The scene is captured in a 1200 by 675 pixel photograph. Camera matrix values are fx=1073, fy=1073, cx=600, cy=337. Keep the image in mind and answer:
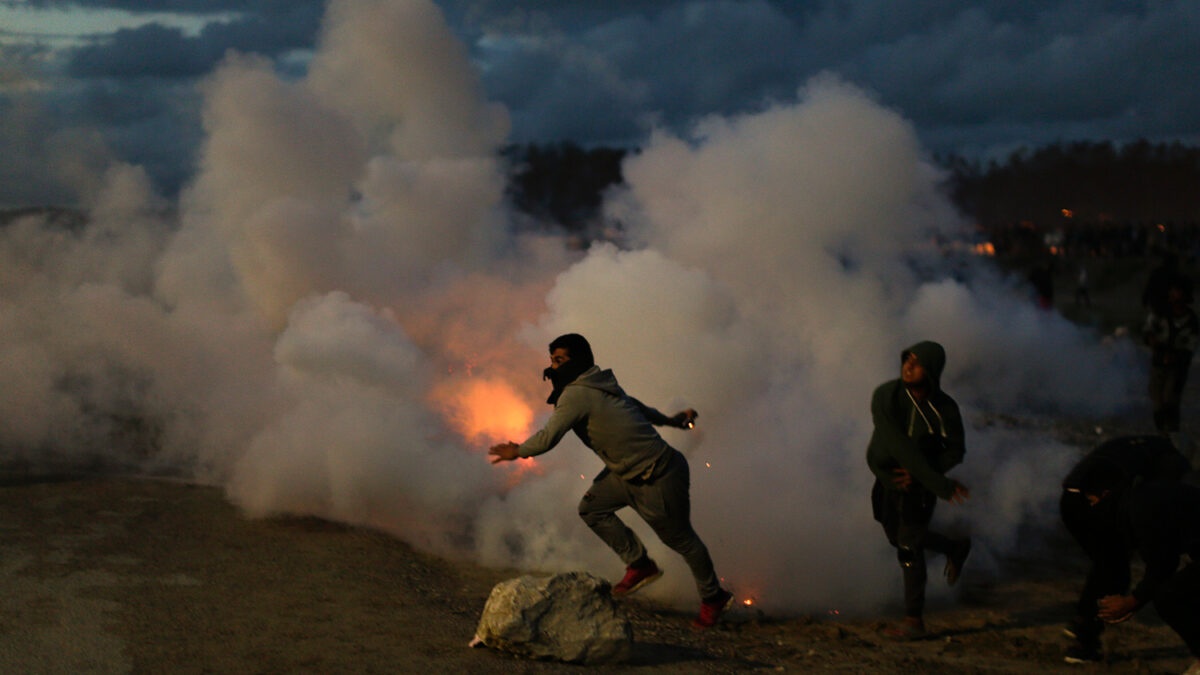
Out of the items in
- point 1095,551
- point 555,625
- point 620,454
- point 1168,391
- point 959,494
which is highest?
point 1168,391

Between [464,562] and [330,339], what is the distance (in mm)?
2476

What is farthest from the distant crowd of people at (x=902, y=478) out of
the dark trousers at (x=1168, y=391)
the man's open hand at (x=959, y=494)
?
the dark trousers at (x=1168, y=391)

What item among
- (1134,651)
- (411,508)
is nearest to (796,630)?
(1134,651)

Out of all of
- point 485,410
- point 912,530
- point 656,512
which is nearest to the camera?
point 656,512

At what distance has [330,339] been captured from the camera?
845 centimetres

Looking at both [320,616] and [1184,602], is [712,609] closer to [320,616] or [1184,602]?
[320,616]

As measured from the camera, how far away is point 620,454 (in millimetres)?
5430

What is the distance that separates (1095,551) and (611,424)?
243 cm

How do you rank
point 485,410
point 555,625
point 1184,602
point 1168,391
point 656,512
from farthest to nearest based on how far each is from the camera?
point 1168,391
point 485,410
point 656,512
point 555,625
point 1184,602

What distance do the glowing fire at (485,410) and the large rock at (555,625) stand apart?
3.94m

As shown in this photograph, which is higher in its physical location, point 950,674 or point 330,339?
point 330,339

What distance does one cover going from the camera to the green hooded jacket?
5.41m

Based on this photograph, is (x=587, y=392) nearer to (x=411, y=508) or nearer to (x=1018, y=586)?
(x=411, y=508)

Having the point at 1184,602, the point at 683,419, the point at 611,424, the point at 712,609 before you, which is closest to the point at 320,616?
the point at 611,424
